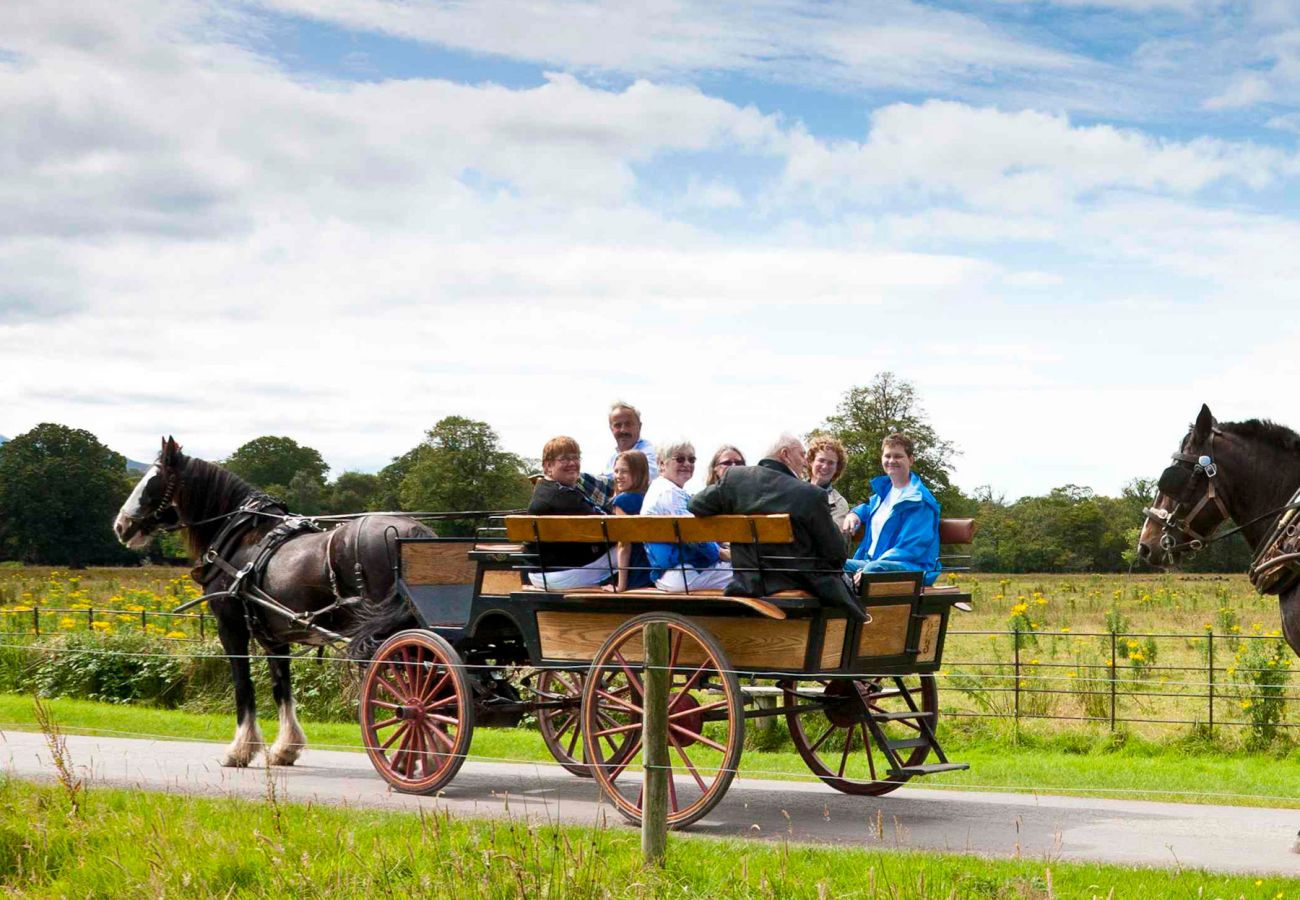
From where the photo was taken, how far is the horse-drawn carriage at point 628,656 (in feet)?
26.2

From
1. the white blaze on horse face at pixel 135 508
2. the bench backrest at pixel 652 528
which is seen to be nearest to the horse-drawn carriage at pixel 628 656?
the bench backrest at pixel 652 528

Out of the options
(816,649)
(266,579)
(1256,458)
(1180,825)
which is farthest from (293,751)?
(1256,458)

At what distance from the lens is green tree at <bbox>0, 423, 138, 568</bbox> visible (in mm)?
64625

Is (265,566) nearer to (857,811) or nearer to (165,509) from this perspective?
(165,509)

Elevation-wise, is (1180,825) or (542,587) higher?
(542,587)

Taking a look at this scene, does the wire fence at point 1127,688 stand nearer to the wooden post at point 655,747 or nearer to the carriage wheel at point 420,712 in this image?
the carriage wheel at point 420,712

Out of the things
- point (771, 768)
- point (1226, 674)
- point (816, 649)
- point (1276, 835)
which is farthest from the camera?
point (1226, 674)

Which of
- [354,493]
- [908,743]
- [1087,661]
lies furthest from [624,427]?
[354,493]

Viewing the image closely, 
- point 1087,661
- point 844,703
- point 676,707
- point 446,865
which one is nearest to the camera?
point 446,865

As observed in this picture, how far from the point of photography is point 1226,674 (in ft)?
54.9

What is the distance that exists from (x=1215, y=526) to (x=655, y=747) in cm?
469

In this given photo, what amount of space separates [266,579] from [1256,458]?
24.4 ft

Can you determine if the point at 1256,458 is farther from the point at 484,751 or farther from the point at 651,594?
the point at 484,751

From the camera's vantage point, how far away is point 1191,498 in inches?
364
